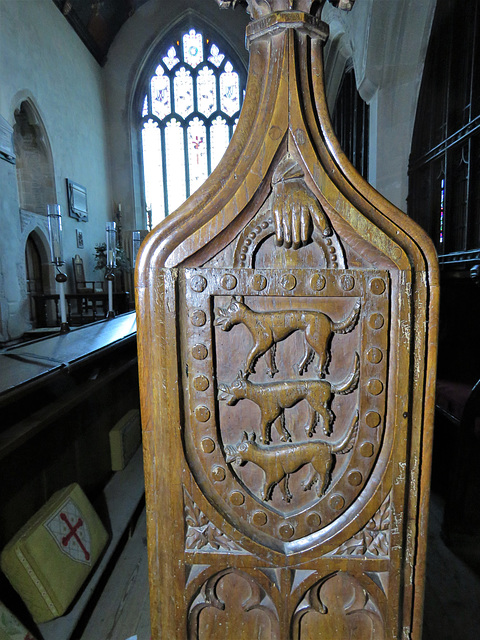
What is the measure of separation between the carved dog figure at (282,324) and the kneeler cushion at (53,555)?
3.31 feet

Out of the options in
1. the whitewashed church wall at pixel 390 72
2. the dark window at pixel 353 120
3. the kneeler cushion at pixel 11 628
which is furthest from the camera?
the dark window at pixel 353 120

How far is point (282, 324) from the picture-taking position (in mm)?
562

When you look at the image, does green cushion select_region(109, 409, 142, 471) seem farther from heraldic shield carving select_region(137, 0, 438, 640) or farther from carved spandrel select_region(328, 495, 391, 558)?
carved spandrel select_region(328, 495, 391, 558)

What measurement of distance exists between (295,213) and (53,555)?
1.24 meters

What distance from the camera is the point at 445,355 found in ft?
7.07

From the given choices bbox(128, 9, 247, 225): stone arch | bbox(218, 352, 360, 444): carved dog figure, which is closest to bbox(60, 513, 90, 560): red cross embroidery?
bbox(218, 352, 360, 444): carved dog figure

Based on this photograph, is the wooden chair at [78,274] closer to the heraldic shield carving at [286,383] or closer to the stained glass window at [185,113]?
the stained glass window at [185,113]

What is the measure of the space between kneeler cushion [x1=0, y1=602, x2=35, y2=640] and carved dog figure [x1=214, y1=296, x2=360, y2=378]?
102 cm

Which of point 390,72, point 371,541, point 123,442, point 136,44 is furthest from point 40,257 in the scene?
point 371,541

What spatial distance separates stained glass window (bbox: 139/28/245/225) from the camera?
768cm

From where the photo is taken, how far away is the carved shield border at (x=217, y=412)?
560mm

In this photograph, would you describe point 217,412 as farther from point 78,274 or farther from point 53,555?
point 78,274

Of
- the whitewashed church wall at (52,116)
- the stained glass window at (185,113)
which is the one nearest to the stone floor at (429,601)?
the whitewashed church wall at (52,116)

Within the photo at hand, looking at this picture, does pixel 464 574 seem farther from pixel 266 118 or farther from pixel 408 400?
pixel 266 118
